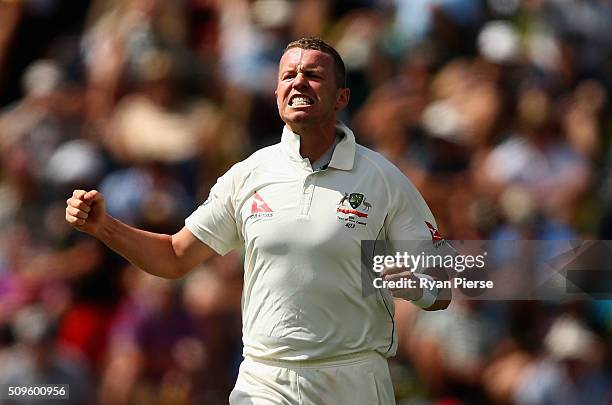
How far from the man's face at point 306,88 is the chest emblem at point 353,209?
357 millimetres

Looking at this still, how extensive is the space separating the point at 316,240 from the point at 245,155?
493 cm

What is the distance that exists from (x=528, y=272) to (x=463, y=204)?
78 cm

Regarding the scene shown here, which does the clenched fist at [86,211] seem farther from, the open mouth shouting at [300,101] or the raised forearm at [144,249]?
the open mouth shouting at [300,101]

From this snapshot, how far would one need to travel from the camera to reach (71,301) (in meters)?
9.55

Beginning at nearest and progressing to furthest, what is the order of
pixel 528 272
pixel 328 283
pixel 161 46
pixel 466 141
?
1. pixel 328 283
2. pixel 528 272
3. pixel 466 141
4. pixel 161 46

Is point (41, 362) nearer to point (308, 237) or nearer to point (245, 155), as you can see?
point (245, 155)

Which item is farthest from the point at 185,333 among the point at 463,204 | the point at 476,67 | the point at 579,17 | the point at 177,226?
the point at 579,17

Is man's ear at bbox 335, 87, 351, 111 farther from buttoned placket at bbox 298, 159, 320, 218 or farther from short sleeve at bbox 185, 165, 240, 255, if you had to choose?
short sleeve at bbox 185, 165, 240, 255

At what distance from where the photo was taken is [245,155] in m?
9.98

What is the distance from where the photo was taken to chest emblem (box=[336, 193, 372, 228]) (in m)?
5.14

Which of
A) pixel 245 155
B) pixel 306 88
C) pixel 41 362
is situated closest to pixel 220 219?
pixel 306 88

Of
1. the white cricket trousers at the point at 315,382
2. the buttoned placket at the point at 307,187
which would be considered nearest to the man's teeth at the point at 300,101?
the buttoned placket at the point at 307,187

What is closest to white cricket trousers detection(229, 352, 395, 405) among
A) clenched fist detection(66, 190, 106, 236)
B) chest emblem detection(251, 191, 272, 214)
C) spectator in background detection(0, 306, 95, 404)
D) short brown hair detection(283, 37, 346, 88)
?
chest emblem detection(251, 191, 272, 214)

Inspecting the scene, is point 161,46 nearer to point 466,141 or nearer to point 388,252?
point 466,141
